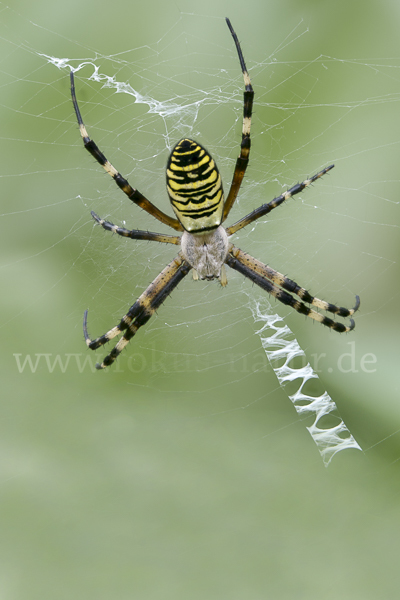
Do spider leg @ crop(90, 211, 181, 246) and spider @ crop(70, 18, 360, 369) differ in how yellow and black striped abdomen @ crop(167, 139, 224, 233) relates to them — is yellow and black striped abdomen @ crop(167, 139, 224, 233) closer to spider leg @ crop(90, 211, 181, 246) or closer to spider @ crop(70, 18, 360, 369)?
spider @ crop(70, 18, 360, 369)

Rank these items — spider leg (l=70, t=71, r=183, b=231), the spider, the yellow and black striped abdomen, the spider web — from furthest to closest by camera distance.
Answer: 1. the spider web
2. spider leg (l=70, t=71, r=183, b=231)
3. the spider
4. the yellow and black striped abdomen

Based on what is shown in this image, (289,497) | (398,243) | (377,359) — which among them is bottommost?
(289,497)

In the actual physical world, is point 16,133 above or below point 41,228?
above

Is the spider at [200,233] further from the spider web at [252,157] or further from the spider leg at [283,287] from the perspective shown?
the spider web at [252,157]

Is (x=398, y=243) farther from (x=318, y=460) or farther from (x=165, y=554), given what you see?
(x=165, y=554)

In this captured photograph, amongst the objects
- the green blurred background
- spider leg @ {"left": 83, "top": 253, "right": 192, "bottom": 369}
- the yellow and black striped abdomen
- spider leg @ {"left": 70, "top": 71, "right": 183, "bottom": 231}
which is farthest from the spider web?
the yellow and black striped abdomen

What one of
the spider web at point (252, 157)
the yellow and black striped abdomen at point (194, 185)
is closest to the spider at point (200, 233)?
the yellow and black striped abdomen at point (194, 185)

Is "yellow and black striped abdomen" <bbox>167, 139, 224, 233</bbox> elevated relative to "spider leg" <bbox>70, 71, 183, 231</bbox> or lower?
lower

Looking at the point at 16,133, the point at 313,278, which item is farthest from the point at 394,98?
the point at 16,133
